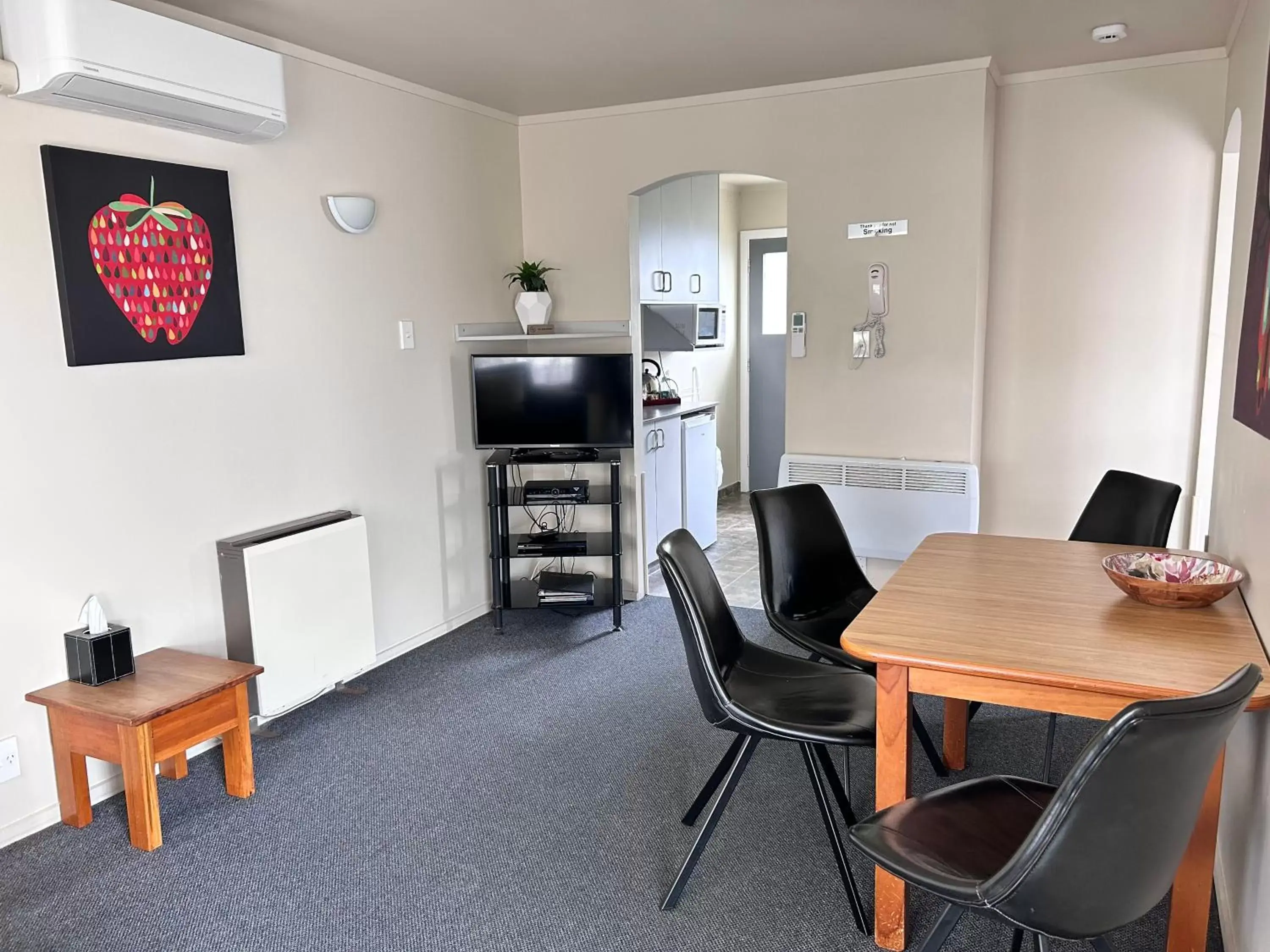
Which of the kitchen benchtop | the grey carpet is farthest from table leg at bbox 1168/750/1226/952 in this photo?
the kitchen benchtop

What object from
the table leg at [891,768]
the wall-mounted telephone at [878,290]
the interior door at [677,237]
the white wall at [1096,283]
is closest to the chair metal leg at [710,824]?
the table leg at [891,768]

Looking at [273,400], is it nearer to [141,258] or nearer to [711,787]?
[141,258]

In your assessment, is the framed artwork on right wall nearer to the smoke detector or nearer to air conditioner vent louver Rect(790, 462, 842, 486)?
the smoke detector

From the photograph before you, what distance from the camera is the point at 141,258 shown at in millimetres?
2920

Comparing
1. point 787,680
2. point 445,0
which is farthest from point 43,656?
point 445,0

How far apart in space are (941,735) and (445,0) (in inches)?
117

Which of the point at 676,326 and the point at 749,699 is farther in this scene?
the point at 676,326

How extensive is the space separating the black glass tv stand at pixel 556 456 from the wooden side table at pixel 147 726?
176 centimetres

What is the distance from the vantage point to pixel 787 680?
8.31ft

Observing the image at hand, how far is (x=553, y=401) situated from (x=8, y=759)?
2.53 meters

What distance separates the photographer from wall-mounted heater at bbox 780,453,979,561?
4164 millimetres

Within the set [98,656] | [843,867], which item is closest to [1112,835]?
[843,867]

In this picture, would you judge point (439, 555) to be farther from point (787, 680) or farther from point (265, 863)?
point (787, 680)

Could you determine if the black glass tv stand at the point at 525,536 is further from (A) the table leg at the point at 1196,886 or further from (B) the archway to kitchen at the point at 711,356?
(A) the table leg at the point at 1196,886
